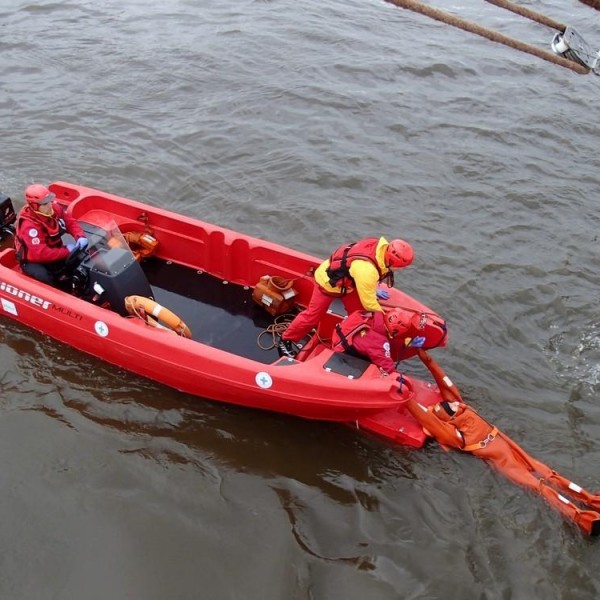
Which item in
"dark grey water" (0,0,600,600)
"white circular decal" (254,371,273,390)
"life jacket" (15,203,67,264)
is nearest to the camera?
"dark grey water" (0,0,600,600)

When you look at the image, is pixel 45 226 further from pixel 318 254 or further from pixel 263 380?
pixel 318 254

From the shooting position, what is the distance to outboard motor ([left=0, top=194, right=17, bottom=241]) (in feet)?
22.6

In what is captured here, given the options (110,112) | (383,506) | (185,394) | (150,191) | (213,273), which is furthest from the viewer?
(110,112)

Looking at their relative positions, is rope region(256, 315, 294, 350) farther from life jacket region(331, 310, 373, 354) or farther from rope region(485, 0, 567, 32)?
rope region(485, 0, 567, 32)

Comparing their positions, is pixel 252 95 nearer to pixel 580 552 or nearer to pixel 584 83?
pixel 584 83

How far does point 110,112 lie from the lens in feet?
36.3

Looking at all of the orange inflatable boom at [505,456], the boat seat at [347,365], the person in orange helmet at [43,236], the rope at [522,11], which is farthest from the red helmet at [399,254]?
the person in orange helmet at [43,236]

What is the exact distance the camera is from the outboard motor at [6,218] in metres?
6.88

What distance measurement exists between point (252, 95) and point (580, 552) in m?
9.39

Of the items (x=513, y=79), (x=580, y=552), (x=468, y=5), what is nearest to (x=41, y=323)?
(x=580, y=552)

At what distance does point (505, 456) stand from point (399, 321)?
145 centimetres

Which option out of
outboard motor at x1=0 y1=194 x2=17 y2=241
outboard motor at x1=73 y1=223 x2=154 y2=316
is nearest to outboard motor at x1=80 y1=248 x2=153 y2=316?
outboard motor at x1=73 y1=223 x2=154 y2=316

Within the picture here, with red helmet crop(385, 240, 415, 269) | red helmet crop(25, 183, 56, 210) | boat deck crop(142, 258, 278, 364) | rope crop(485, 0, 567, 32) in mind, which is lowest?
boat deck crop(142, 258, 278, 364)

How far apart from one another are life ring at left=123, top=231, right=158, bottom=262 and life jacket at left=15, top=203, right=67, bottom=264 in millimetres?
899
